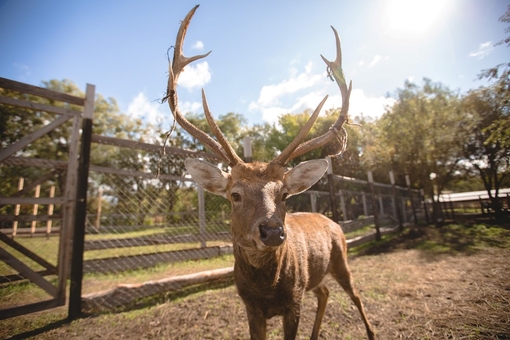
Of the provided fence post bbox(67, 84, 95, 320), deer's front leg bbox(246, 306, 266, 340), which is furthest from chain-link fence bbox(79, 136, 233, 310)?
deer's front leg bbox(246, 306, 266, 340)

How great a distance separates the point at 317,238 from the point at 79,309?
405cm

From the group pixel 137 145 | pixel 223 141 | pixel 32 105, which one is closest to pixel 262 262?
pixel 223 141

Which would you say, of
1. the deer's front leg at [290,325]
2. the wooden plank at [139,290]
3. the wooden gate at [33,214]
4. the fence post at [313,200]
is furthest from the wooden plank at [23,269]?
the fence post at [313,200]

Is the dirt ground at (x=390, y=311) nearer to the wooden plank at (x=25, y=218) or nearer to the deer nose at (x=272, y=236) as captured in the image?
the wooden plank at (x=25, y=218)

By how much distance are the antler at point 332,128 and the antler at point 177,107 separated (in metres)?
0.67

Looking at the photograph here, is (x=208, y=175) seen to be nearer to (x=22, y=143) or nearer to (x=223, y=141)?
(x=223, y=141)

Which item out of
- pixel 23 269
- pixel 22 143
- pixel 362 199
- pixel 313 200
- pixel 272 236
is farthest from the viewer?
pixel 362 199

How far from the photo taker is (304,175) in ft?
9.65

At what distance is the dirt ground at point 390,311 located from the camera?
254 cm

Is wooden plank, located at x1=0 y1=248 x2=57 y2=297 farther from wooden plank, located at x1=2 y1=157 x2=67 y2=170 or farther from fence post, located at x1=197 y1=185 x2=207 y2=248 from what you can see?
fence post, located at x1=197 y1=185 x2=207 y2=248

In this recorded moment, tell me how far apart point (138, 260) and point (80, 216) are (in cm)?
159

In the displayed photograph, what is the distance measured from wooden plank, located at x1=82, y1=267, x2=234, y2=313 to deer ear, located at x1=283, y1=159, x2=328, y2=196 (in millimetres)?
3445

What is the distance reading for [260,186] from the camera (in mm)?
2379

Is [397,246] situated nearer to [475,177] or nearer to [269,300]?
[475,177]
